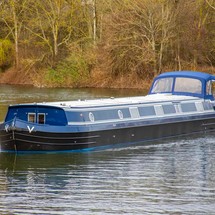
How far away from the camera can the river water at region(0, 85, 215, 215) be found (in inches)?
714

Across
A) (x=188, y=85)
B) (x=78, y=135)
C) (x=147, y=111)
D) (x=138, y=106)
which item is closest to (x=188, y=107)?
(x=188, y=85)

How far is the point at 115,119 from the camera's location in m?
28.0

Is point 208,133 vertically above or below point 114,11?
below

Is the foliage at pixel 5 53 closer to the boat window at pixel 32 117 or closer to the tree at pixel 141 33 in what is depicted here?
the tree at pixel 141 33

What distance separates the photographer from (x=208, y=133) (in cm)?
3250

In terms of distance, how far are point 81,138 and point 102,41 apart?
3759cm

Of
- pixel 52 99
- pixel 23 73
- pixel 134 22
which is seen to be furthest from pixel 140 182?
pixel 23 73

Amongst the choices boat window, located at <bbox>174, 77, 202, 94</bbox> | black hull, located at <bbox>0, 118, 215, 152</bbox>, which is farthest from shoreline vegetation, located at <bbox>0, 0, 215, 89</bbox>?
black hull, located at <bbox>0, 118, 215, 152</bbox>

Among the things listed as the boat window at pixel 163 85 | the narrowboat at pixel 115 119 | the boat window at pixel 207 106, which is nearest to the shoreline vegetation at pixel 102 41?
the boat window at pixel 163 85

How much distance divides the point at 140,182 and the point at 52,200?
3469mm

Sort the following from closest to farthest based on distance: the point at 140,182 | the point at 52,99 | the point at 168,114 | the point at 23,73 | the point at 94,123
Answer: the point at 140,182
the point at 94,123
the point at 168,114
the point at 52,99
the point at 23,73

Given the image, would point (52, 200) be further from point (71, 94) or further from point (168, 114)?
point (71, 94)

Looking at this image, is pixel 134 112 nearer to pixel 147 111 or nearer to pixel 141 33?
pixel 147 111

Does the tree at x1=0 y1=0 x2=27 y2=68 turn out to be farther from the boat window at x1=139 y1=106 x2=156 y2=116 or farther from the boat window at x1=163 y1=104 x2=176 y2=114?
the boat window at x1=139 y1=106 x2=156 y2=116
